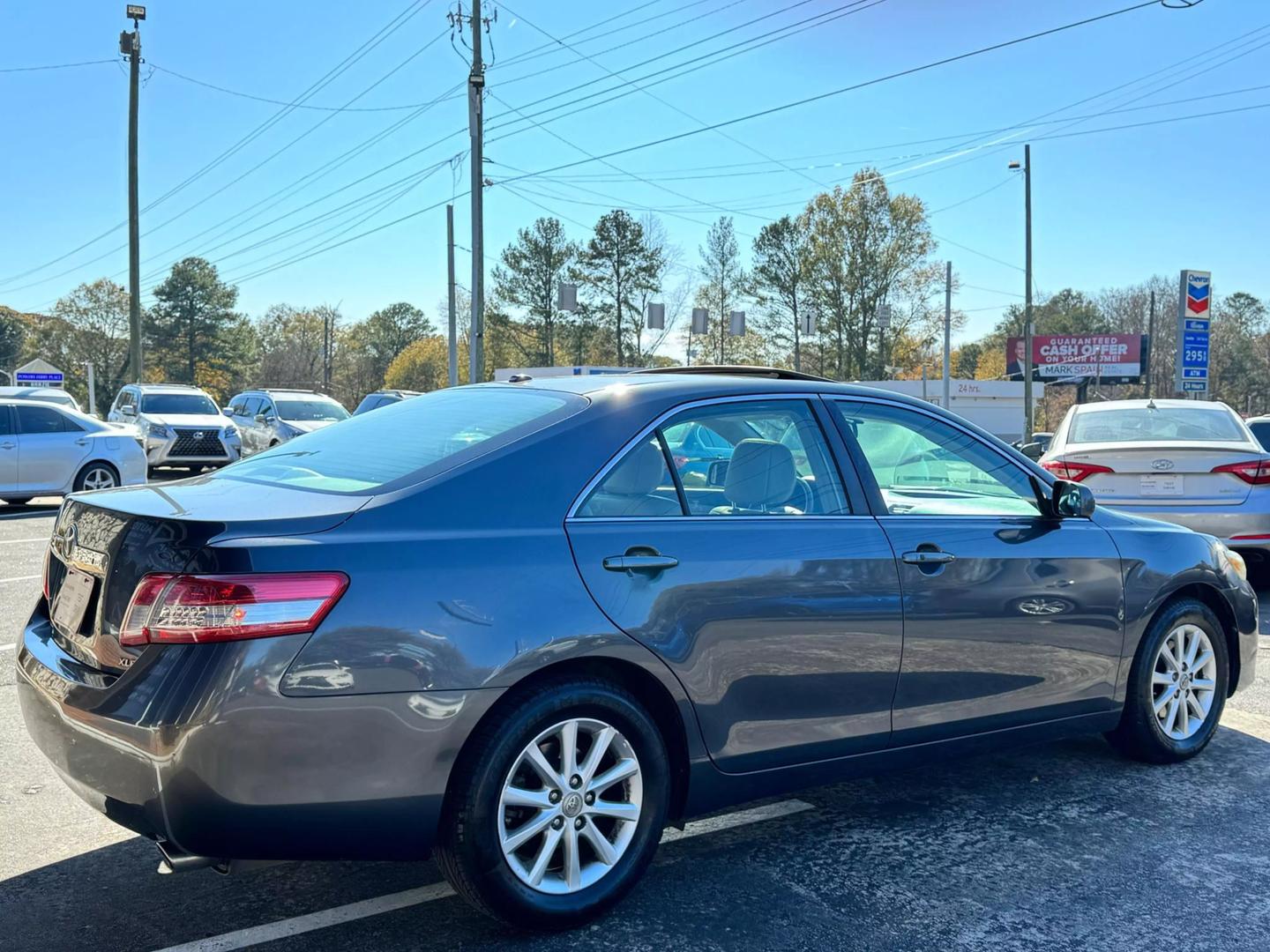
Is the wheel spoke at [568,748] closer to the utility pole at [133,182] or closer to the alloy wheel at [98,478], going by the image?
the alloy wheel at [98,478]

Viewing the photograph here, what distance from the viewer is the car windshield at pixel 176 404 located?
2159cm

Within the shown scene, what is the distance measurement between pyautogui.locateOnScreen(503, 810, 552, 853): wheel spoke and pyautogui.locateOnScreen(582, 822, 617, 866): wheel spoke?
140 millimetres

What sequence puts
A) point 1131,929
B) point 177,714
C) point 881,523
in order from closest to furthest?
1. point 177,714
2. point 1131,929
3. point 881,523

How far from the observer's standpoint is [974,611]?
389 centimetres

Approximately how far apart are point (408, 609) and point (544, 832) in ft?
2.53

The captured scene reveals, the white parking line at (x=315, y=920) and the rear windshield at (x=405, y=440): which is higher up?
the rear windshield at (x=405, y=440)

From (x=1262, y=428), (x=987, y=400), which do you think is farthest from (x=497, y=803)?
(x=987, y=400)

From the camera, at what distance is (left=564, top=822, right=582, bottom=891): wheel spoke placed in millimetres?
3111

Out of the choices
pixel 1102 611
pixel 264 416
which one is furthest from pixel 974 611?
pixel 264 416

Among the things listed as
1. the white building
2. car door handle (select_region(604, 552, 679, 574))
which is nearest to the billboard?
the white building

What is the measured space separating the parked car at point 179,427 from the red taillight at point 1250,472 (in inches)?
666

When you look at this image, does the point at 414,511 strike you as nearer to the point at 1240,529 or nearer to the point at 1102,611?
the point at 1102,611

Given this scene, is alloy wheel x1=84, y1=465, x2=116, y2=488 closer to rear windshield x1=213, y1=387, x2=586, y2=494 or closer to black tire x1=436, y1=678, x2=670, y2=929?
rear windshield x1=213, y1=387, x2=586, y2=494

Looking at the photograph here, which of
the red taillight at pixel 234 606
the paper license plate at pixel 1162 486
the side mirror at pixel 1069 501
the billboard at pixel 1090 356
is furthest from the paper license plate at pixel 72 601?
the billboard at pixel 1090 356
